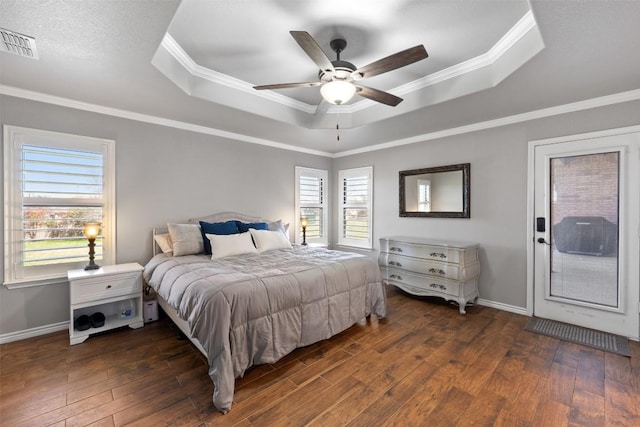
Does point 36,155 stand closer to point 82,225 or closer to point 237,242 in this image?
point 82,225

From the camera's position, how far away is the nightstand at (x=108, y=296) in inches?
106

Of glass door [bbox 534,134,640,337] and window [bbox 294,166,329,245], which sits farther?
window [bbox 294,166,329,245]

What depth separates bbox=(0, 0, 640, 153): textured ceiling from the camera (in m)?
1.75

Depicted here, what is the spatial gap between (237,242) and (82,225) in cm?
165

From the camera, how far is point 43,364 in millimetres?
2344

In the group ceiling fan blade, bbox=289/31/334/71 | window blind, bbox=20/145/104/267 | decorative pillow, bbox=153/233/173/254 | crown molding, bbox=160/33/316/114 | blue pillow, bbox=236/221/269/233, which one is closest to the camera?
ceiling fan blade, bbox=289/31/334/71

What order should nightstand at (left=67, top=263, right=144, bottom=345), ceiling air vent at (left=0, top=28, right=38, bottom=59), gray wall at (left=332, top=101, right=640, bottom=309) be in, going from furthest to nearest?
gray wall at (left=332, top=101, right=640, bottom=309)
nightstand at (left=67, top=263, right=144, bottom=345)
ceiling air vent at (left=0, top=28, right=38, bottom=59)

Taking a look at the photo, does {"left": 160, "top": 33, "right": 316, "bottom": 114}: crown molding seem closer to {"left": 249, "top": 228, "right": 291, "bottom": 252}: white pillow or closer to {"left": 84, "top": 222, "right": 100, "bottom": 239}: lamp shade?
{"left": 249, "top": 228, "right": 291, "bottom": 252}: white pillow

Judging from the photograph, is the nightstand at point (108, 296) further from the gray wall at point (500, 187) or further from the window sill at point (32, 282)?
the gray wall at point (500, 187)

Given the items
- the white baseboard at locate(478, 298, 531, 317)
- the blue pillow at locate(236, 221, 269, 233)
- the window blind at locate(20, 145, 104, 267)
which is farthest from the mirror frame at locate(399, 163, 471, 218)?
the window blind at locate(20, 145, 104, 267)

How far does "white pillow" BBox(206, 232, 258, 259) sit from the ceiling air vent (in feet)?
6.89

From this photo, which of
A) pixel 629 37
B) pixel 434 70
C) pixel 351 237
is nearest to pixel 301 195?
pixel 351 237

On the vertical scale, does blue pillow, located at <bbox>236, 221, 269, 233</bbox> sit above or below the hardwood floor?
above

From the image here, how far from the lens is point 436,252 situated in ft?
12.0
